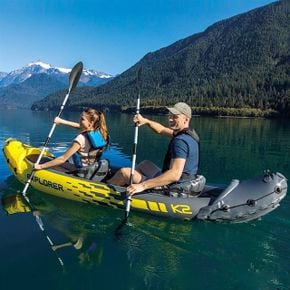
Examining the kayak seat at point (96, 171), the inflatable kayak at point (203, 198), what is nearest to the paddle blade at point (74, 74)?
the kayak seat at point (96, 171)

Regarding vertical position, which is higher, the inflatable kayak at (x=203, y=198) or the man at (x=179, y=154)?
the man at (x=179, y=154)

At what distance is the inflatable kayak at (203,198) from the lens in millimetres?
8633

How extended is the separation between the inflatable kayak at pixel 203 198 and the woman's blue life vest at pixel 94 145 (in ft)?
1.67

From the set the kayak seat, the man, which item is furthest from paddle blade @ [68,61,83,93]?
the man

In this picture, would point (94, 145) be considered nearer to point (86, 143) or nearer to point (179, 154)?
point (86, 143)

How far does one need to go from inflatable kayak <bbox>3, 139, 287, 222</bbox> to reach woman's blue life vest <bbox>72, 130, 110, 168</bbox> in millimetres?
509

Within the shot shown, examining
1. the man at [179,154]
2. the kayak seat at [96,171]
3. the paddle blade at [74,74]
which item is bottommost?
the kayak seat at [96,171]

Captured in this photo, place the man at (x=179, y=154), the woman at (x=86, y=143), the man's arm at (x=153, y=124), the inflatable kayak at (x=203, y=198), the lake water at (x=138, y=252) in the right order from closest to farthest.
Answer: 1. the lake water at (x=138, y=252)
2. the man at (x=179, y=154)
3. the inflatable kayak at (x=203, y=198)
4. the woman at (x=86, y=143)
5. the man's arm at (x=153, y=124)

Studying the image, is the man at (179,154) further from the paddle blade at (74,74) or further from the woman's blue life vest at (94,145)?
the paddle blade at (74,74)

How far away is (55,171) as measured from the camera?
427 inches

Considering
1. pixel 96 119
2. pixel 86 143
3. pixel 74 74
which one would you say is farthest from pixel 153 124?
pixel 74 74

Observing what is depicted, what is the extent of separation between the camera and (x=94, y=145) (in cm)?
1009

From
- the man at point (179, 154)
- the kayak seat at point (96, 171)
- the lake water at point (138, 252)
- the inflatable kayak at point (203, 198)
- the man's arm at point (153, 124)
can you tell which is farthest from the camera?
the kayak seat at point (96, 171)

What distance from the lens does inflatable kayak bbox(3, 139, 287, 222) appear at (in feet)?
28.3
